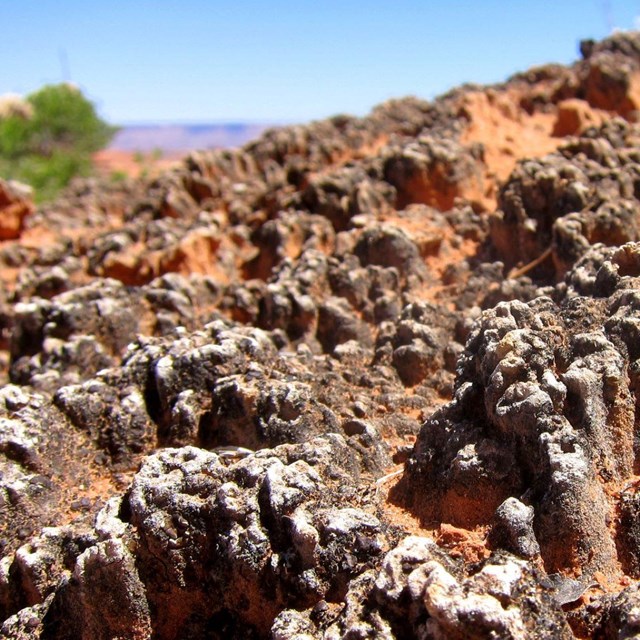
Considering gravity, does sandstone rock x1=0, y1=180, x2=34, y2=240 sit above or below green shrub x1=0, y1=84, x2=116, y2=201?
below

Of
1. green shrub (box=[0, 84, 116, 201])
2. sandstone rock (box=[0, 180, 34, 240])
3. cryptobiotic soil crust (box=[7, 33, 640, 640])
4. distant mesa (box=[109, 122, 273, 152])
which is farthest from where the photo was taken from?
distant mesa (box=[109, 122, 273, 152])

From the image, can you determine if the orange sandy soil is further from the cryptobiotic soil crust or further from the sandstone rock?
the sandstone rock

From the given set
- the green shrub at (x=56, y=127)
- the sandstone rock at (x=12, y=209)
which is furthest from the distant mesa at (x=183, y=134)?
the sandstone rock at (x=12, y=209)

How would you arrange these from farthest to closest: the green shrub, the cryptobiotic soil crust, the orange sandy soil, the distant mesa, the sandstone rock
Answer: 1. the distant mesa
2. the green shrub
3. the sandstone rock
4. the orange sandy soil
5. the cryptobiotic soil crust

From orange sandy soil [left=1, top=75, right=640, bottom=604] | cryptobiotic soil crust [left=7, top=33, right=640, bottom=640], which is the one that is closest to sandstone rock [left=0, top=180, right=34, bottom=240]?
orange sandy soil [left=1, top=75, right=640, bottom=604]

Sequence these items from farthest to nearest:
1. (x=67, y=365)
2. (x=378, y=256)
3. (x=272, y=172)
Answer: (x=272, y=172)
(x=378, y=256)
(x=67, y=365)

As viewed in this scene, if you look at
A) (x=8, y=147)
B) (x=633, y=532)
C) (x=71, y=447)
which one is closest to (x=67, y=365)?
(x=71, y=447)

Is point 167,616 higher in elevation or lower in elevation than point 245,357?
lower

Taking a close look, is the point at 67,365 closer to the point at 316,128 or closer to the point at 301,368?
the point at 301,368

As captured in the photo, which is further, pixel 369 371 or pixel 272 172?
pixel 272 172
